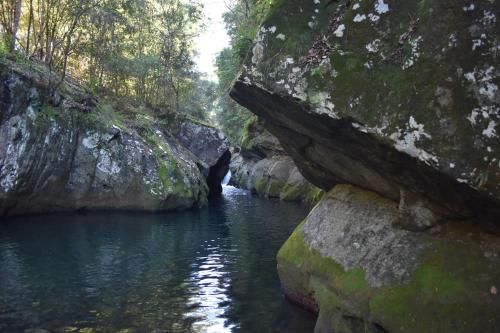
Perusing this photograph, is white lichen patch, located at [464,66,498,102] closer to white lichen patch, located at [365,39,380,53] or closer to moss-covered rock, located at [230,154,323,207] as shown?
white lichen patch, located at [365,39,380,53]

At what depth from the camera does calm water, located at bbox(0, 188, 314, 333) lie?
29.6 feet

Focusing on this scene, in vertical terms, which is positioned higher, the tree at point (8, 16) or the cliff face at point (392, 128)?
the tree at point (8, 16)

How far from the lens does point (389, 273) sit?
7.84 meters

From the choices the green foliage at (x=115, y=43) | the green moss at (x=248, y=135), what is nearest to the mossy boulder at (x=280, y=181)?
the green moss at (x=248, y=135)

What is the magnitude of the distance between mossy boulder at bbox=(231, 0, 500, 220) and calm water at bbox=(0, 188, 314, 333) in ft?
12.7

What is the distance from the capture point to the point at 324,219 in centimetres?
1009

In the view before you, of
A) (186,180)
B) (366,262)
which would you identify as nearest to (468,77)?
(366,262)

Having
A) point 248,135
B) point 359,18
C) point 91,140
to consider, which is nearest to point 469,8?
point 359,18

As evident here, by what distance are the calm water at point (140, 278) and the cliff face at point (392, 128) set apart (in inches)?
73.4

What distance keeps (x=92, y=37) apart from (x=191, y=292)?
89.6 feet

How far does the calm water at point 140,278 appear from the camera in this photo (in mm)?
9031

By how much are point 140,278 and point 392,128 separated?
8.33 m

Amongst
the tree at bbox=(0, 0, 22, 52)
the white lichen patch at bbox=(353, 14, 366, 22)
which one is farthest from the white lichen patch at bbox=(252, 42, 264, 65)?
the tree at bbox=(0, 0, 22, 52)

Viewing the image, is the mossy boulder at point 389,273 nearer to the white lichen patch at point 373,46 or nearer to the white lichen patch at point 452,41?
the white lichen patch at point 452,41
